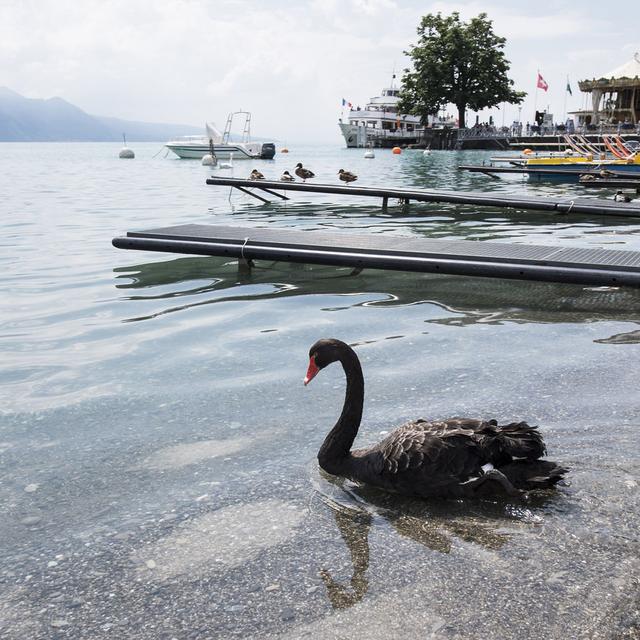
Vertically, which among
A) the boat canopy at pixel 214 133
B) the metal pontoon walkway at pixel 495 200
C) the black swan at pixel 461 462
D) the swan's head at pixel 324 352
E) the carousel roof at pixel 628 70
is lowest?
the black swan at pixel 461 462

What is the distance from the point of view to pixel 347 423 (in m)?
4.61

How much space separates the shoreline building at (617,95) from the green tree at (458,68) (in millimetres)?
15264

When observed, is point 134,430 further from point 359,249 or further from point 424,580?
point 359,249

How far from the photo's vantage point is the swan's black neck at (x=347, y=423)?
459cm

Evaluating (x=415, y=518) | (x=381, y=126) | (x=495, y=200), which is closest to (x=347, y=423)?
(x=415, y=518)

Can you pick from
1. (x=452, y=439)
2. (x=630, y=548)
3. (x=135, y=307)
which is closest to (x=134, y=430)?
(x=452, y=439)

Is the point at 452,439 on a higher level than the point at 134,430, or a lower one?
higher

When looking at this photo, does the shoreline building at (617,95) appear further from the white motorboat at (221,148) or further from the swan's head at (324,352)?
the swan's head at (324,352)

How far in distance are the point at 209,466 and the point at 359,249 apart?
5.89 m

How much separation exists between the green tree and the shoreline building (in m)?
15.3

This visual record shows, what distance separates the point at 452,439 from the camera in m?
4.20

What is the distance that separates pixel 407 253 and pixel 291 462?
17.9ft

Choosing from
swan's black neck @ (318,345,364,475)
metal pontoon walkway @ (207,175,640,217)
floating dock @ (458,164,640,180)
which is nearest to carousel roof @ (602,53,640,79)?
floating dock @ (458,164,640,180)

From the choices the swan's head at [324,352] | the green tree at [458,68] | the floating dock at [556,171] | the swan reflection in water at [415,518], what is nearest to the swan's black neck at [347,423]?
the swan's head at [324,352]
